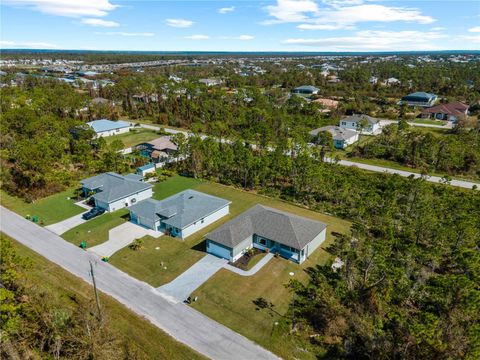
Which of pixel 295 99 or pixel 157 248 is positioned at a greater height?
pixel 295 99

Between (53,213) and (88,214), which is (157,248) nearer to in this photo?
(88,214)

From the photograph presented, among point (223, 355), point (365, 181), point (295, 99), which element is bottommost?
point (223, 355)

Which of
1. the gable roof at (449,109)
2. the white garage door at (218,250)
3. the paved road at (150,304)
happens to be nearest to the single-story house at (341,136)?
the gable roof at (449,109)

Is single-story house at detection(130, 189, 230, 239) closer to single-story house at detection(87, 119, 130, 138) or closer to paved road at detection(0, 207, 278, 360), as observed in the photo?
paved road at detection(0, 207, 278, 360)

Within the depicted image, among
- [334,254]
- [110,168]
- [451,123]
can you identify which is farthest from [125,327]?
[451,123]

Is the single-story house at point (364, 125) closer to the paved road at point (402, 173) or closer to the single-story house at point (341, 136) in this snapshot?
the single-story house at point (341, 136)

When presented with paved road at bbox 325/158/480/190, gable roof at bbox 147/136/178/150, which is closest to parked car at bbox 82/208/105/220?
gable roof at bbox 147/136/178/150
